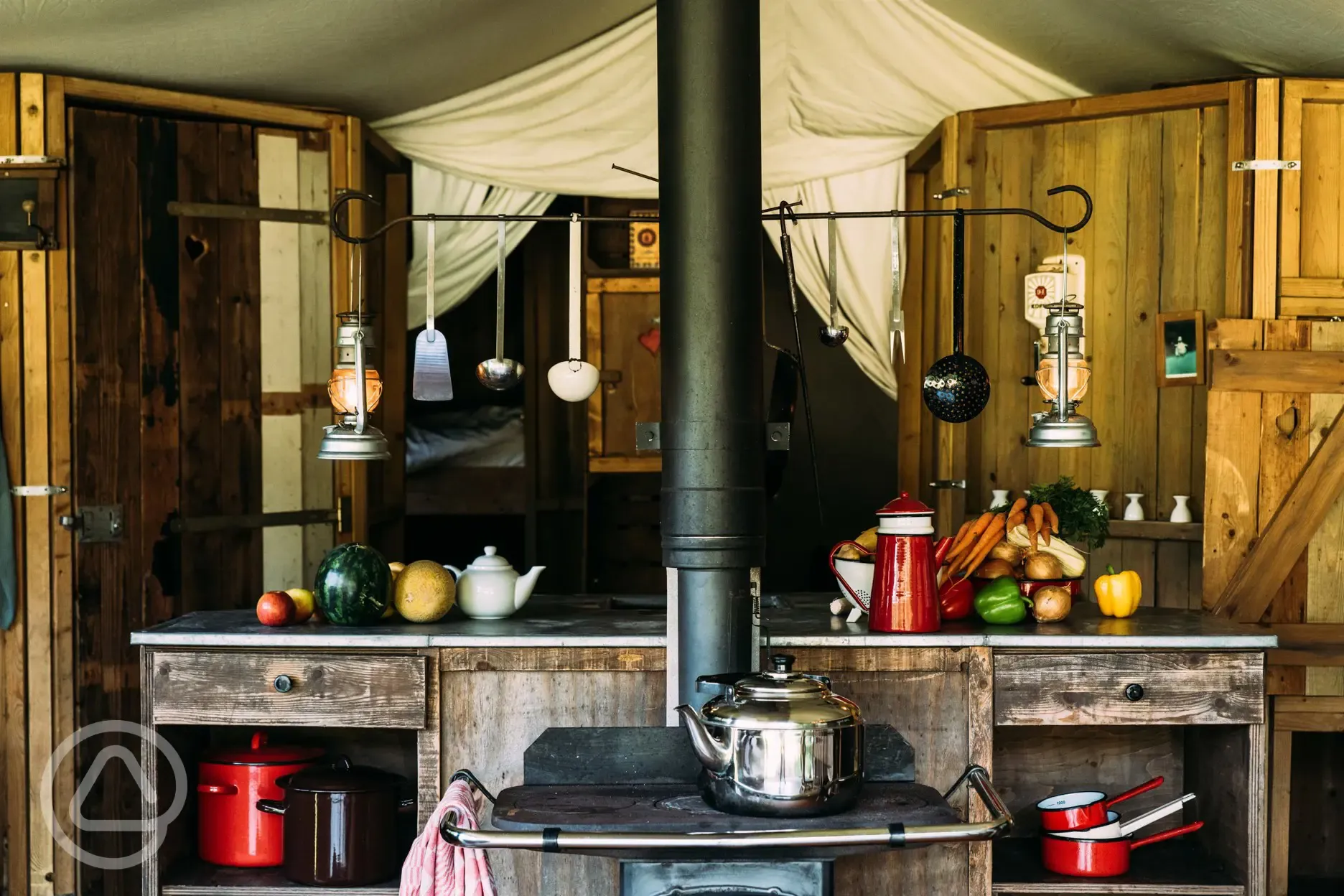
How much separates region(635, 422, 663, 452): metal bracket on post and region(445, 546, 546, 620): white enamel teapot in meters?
0.57

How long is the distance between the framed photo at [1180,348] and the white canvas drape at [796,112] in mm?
1031

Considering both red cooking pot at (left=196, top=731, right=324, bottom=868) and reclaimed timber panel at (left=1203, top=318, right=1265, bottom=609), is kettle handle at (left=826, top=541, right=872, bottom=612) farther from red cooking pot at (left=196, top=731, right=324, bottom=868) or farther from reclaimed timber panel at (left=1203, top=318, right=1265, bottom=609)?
red cooking pot at (left=196, top=731, right=324, bottom=868)

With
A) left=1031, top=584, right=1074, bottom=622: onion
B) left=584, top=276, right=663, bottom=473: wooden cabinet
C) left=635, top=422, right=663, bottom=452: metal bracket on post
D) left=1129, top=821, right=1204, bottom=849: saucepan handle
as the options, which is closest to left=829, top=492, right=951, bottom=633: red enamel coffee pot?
left=1031, top=584, right=1074, bottom=622: onion

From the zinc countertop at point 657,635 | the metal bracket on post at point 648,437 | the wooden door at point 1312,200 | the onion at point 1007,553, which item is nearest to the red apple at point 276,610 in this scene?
the zinc countertop at point 657,635

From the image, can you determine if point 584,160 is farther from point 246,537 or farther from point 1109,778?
point 1109,778

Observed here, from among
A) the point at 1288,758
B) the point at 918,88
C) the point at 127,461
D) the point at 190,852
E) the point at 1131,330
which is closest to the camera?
the point at 190,852

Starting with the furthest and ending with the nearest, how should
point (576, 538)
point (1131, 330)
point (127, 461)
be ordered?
point (576, 538) → point (1131, 330) → point (127, 461)

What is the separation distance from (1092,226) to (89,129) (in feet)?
10.1

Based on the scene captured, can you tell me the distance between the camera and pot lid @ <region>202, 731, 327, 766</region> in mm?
3018

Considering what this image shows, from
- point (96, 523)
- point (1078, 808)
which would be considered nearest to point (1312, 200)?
point (1078, 808)

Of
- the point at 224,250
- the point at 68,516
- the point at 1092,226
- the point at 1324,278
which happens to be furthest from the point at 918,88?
the point at 68,516

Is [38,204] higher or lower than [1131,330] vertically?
higher

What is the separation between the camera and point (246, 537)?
422 cm

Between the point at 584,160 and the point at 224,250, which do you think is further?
the point at 584,160
